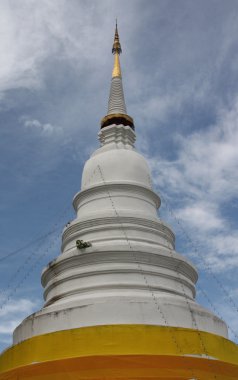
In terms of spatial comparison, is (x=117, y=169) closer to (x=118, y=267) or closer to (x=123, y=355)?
(x=118, y=267)

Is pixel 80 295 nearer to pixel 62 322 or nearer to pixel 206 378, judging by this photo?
pixel 62 322

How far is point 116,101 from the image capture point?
48.6 ft

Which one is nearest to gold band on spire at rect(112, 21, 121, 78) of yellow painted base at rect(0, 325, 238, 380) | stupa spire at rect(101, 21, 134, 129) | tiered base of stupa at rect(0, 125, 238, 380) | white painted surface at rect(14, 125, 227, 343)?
stupa spire at rect(101, 21, 134, 129)

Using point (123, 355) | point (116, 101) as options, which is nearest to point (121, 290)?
point (123, 355)

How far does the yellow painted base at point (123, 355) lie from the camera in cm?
749

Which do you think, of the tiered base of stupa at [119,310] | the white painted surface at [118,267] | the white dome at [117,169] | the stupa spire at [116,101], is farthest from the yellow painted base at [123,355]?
the stupa spire at [116,101]

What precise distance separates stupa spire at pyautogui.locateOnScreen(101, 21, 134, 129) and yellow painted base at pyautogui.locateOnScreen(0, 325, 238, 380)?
25.6ft

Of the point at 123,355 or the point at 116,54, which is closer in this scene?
the point at 123,355

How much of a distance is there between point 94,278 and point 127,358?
242 cm

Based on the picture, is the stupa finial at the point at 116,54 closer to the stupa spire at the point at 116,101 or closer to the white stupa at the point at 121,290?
the stupa spire at the point at 116,101

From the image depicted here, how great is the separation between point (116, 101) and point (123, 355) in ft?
30.9

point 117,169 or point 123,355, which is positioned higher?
point 117,169

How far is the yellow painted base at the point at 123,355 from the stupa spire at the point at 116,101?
7.81m

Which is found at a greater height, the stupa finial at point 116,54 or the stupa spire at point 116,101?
the stupa finial at point 116,54
